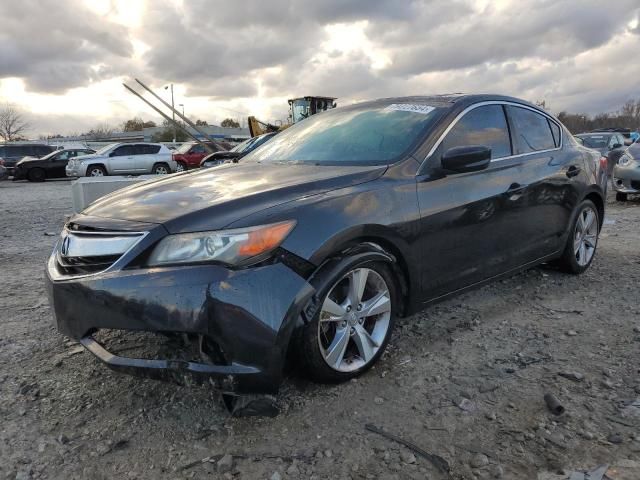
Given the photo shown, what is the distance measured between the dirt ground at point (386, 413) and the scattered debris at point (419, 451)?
0.02m

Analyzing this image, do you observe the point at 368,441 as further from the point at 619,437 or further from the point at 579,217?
the point at 579,217

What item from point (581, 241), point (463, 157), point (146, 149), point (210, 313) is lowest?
point (581, 241)

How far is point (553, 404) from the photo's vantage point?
2.51m

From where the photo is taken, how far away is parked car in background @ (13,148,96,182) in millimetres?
21891

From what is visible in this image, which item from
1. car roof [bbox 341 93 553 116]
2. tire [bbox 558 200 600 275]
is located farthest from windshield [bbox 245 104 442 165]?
tire [bbox 558 200 600 275]

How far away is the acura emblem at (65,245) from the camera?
2.63 meters

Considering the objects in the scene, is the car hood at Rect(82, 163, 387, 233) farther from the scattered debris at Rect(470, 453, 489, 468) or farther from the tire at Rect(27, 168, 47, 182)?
the tire at Rect(27, 168, 47, 182)

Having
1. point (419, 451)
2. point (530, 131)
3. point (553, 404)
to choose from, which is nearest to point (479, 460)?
point (419, 451)

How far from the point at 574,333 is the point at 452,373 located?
110 centimetres

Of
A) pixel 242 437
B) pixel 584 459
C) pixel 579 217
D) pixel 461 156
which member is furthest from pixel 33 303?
pixel 579 217

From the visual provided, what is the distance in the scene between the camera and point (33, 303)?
4.07 m

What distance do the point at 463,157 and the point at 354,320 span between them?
118 centimetres

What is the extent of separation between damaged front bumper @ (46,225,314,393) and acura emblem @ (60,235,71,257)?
0.41m

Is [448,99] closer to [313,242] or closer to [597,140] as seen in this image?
[313,242]
